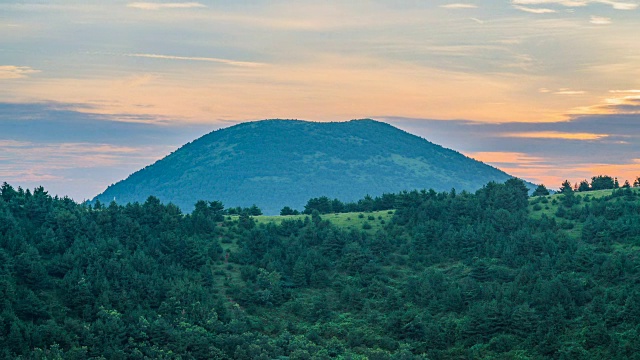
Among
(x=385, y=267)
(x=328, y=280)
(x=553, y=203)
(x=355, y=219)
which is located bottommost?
(x=328, y=280)

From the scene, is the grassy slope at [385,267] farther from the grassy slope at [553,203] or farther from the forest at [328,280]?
the forest at [328,280]

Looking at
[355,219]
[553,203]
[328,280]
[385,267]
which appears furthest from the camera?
[355,219]

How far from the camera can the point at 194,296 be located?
118688 mm

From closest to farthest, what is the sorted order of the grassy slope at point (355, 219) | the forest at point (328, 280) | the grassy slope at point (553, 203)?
the forest at point (328, 280), the grassy slope at point (553, 203), the grassy slope at point (355, 219)

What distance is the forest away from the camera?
105m

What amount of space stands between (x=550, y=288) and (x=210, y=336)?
4558 cm

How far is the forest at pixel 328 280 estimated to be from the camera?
105 meters

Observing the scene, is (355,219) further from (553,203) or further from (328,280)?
(553,203)

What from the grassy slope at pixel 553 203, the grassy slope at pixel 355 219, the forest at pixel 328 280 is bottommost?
the forest at pixel 328 280

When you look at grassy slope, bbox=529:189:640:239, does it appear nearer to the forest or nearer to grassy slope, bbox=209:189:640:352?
grassy slope, bbox=209:189:640:352

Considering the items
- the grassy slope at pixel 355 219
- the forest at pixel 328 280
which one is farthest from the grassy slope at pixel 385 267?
the forest at pixel 328 280

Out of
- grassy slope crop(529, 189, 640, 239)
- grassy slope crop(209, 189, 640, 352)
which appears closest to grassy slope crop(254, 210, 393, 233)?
grassy slope crop(209, 189, 640, 352)

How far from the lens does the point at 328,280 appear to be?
135500 millimetres

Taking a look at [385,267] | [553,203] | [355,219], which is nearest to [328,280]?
[385,267]
